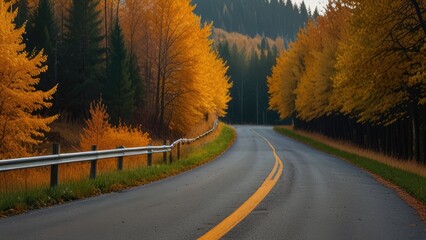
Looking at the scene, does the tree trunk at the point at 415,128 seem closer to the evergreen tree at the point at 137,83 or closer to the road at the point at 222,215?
the road at the point at 222,215

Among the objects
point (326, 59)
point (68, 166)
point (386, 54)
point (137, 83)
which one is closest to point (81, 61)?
point (137, 83)

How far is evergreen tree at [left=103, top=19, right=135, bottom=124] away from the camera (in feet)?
129

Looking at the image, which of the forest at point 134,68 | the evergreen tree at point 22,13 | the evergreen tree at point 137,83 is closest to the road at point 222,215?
the forest at point 134,68

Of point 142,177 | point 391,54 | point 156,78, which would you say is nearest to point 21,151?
point 142,177

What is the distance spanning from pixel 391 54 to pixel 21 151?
15410mm

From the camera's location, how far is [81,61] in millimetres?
46531

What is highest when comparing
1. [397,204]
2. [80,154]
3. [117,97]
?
[117,97]

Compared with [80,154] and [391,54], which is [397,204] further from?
[391,54]

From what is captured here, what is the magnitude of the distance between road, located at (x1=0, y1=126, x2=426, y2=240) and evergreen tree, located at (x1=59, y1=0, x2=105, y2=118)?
33534 mm

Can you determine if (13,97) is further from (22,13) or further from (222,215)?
(22,13)

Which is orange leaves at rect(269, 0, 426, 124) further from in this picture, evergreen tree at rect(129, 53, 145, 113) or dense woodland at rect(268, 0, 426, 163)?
evergreen tree at rect(129, 53, 145, 113)

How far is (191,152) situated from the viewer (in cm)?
2564

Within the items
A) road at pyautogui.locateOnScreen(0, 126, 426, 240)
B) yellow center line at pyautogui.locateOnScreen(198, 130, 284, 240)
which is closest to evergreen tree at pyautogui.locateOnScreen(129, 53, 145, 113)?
yellow center line at pyautogui.locateOnScreen(198, 130, 284, 240)

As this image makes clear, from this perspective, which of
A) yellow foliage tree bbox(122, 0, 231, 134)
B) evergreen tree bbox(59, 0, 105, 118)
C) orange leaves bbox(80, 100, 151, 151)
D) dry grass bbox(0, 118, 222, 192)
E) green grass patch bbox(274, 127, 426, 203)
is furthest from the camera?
evergreen tree bbox(59, 0, 105, 118)
